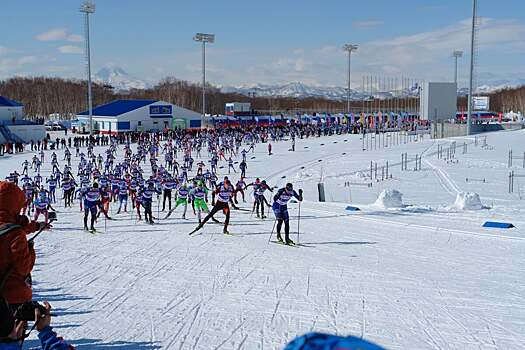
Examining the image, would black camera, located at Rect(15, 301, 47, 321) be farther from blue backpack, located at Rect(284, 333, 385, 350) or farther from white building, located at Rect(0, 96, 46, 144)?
white building, located at Rect(0, 96, 46, 144)

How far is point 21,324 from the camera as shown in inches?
151

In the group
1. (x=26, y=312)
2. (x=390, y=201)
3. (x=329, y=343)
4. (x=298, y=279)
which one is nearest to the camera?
(x=329, y=343)

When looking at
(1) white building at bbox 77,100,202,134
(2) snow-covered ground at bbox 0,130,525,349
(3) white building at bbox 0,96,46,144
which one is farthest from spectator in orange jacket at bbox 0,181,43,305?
(1) white building at bbox 77,100,202,134

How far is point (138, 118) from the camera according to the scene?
64.8 m

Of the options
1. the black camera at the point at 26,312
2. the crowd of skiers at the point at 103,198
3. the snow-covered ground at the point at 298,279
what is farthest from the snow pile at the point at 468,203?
the black camera at the point at 26,312

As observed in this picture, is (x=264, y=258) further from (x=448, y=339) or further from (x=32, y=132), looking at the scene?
(x=32, y=132)

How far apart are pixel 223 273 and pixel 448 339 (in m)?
4.53

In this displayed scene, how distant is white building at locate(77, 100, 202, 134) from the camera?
63312mm

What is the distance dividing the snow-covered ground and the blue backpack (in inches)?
198

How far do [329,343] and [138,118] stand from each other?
214 feet

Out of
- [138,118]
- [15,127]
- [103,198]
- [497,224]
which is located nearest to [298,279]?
[497,224]

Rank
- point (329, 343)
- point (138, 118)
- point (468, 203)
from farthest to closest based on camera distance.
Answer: point (138, 118), point (468, 203), point (329, 343)

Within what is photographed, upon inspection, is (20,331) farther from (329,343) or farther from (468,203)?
(468,203)

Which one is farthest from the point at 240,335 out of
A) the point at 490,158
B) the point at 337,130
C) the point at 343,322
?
the point at 337,130
